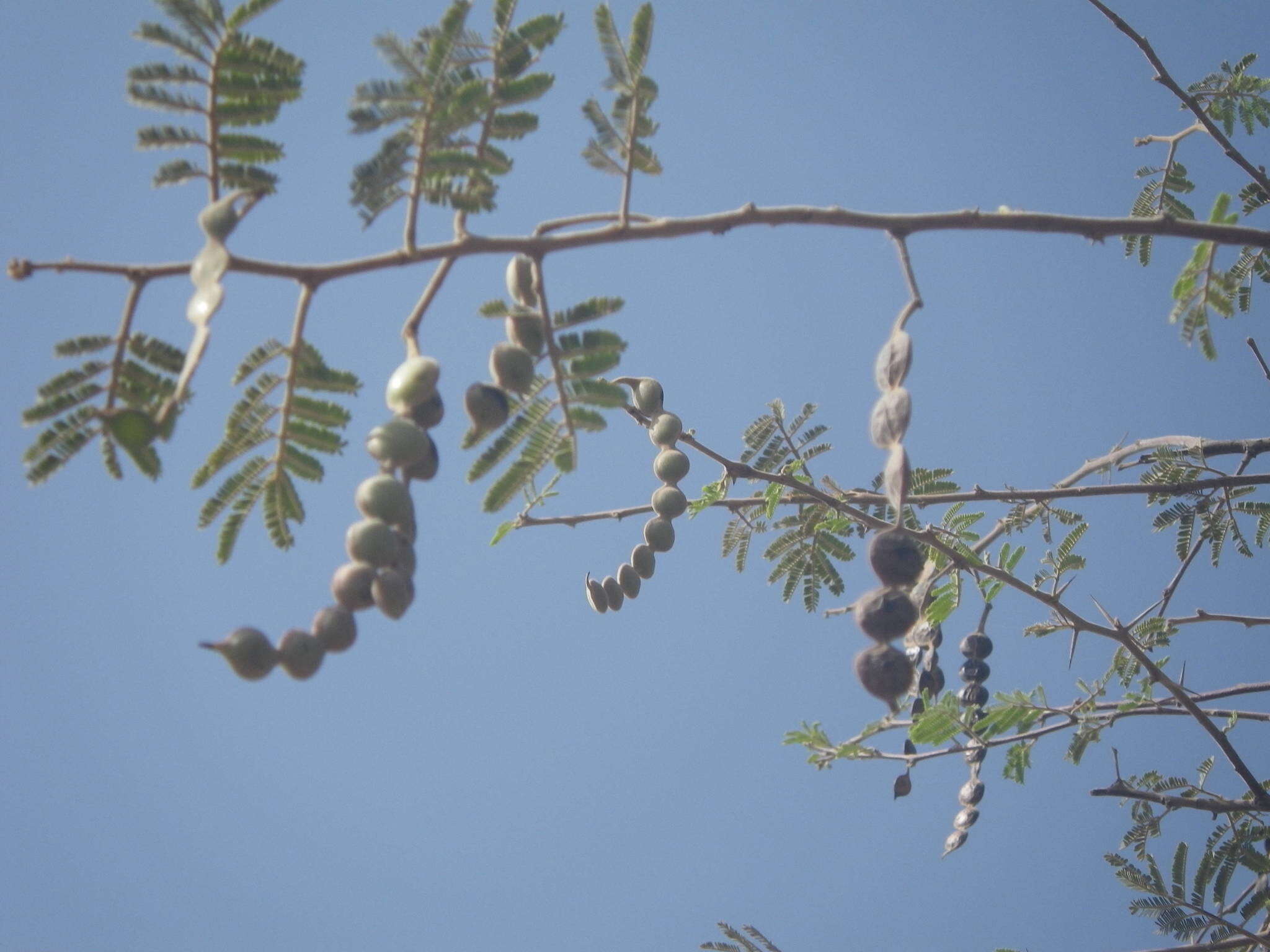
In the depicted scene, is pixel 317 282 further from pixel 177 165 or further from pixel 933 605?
pixel 933 605

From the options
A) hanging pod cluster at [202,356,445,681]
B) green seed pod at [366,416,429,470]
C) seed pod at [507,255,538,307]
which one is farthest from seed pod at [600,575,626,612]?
green seed pod at [366,416,429,470]

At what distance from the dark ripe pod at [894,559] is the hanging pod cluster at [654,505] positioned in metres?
1.56

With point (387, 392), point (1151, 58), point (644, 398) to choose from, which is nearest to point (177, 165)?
point (387, 392)

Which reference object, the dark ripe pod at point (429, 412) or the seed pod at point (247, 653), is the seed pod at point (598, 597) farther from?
the seed pod at point (247, 653)

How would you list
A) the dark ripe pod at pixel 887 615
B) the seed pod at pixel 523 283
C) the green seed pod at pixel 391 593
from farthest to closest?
the seed pod at pixel 523 283 → the dark ripe pod at pixel 887 615 → the green seed pod at pixel 391 593

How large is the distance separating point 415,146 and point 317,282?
46cm

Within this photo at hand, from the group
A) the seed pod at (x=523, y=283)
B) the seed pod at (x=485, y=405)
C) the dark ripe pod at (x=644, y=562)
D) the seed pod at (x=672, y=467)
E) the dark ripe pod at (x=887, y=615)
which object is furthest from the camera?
the dark ripe pod at (x=644, y=562)

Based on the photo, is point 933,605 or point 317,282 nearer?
point 317,282

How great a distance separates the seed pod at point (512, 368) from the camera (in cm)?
234

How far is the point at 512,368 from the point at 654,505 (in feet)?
5.00

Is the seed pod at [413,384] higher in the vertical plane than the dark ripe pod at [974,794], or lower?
higher

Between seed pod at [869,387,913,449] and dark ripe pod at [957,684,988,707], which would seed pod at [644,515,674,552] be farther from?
seed pod at [869,387,913,449]

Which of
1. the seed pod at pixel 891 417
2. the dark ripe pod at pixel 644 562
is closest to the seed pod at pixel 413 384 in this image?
the seed pod at pixel 891 417

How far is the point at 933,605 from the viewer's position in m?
3.82
